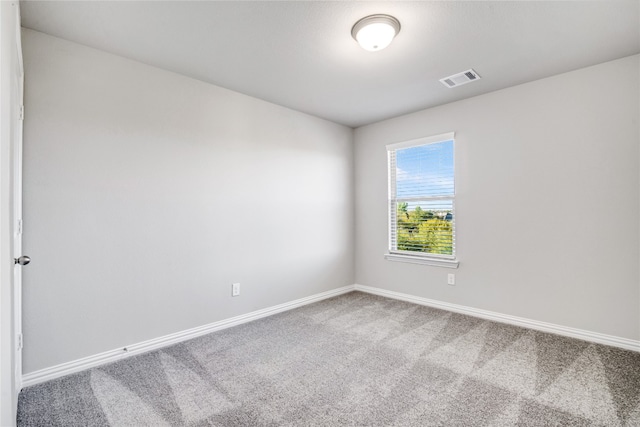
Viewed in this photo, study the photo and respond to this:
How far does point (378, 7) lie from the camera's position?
192 centimetres

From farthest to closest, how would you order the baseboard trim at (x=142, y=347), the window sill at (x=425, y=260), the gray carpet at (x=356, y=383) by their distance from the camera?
the window sill at (x=425, y=260) → the baseboard trim at (x=142, y=347) → the gray carpet at (x=356, y=383)

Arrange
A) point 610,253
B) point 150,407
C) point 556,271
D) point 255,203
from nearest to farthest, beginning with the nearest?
1. point 150,407
2. point 610,253
3. point 556,271
4. point 255,203

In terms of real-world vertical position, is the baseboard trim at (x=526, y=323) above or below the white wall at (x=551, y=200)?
below

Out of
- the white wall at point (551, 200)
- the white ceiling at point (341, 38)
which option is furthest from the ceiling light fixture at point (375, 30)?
the white wall at point (551, 200)

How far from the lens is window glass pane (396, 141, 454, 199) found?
12.1 feet

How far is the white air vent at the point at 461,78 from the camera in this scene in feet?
9.29

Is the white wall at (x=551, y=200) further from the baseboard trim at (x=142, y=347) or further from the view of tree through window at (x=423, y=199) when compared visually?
the baseboard trim at (x=142, y=347)

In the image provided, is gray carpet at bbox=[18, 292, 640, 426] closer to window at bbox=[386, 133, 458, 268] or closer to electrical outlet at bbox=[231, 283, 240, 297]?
electrical outlet at bbox=[231, 283, 240, 297]

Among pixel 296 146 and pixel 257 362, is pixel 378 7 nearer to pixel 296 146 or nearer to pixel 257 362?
pixel 296 146

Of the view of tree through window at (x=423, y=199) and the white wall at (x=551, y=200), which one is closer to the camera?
the white wall at (x=551, y=200)

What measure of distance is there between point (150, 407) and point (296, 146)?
2.90 meters

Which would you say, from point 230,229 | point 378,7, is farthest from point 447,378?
point 378,7

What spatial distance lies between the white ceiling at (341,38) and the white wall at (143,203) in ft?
0.90

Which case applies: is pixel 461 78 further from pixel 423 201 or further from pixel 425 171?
pixel 423 201
